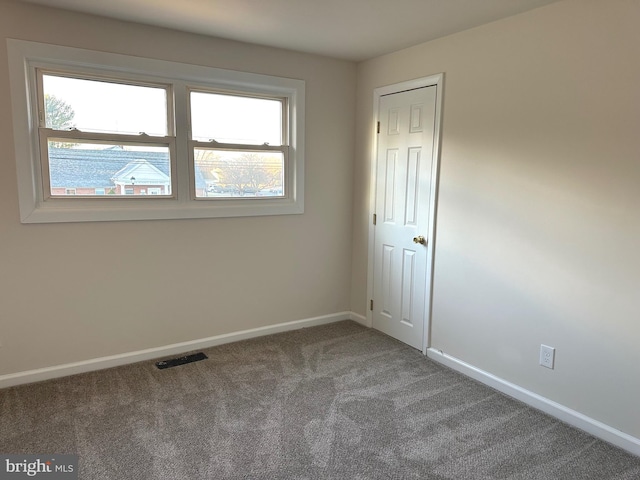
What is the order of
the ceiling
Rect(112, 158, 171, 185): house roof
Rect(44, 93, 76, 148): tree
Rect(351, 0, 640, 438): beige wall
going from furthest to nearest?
Rect(112, 158, 171, 185): house roof, Rect(44, 93, 76, 148): tree, the ceiling, Rect(351, 0, 640, 438): beige wall

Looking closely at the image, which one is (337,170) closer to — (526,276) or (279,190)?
(279,190)

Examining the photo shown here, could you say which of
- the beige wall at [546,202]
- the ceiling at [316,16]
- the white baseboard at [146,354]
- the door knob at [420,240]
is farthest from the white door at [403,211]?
the white baseboard at [146,354]

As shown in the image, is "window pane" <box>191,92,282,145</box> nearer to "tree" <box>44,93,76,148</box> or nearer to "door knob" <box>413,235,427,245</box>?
"tree" <box>44,93,76,148</box>

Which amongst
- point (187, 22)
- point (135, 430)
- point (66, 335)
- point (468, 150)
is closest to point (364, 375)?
point (135, 430)

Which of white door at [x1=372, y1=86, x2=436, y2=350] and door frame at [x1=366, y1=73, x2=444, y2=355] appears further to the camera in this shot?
white door at [x1=372, y1=86, x2=436, y2=350]

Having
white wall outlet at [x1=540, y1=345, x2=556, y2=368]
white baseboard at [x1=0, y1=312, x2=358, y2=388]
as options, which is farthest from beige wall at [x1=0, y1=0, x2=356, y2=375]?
white wall outlet at [x1=540, y1=345, x2=556, y2=368]

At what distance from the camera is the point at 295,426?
2.38 meters

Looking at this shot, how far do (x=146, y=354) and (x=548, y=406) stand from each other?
279 cm

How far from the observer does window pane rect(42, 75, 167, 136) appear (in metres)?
2.80

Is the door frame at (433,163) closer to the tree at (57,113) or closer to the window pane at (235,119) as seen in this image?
the window pane at (235,119)

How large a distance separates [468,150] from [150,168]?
2306 millimetres

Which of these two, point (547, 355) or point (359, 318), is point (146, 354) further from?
point (547, 355)

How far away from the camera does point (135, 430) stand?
233cm

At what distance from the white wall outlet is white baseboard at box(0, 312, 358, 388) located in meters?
1.95
